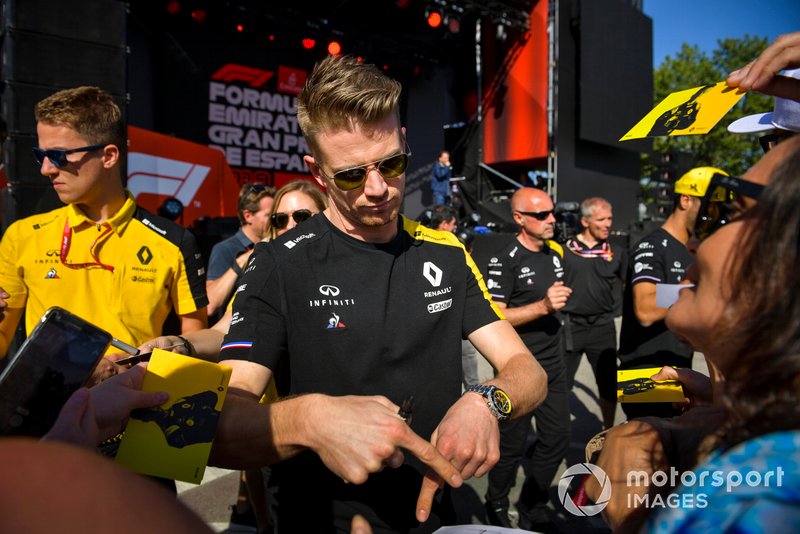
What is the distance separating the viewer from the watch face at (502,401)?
1.51 meters

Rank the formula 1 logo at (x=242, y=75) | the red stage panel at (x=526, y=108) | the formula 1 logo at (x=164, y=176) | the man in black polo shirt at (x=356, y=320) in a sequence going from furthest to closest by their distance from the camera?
the red stage panel at (x=526, y=108) → the formula 1 logo at (x=242, y=75) → the formula 1 logo at (x=164, y=176) → the man in black polo shirt at (x=356, y=320)

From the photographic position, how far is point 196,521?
60cm

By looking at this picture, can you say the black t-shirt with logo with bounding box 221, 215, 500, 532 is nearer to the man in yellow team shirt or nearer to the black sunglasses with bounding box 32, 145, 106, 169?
the man in yellow team shirt

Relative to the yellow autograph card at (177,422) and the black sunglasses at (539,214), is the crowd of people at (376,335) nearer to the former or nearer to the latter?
the yellow autograph card at (177,422)

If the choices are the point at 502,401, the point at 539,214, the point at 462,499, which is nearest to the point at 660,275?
the point at 539,214

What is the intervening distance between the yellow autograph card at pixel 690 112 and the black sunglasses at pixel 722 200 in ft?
0.67

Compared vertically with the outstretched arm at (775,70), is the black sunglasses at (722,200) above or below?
below

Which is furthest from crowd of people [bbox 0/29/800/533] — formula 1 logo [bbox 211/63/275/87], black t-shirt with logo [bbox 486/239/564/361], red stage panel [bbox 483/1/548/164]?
red stage panel [bbox 483/1/548/164]

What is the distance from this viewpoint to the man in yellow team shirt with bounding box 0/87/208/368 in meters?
2.52

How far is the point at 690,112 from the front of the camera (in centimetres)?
142

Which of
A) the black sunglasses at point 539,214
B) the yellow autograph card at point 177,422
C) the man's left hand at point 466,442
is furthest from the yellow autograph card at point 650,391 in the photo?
the black sunglasses at point 539,214

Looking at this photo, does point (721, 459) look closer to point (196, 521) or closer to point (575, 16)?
point (196, 521)

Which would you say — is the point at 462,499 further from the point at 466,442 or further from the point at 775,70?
the point at 775,70

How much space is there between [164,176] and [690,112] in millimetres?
9413
